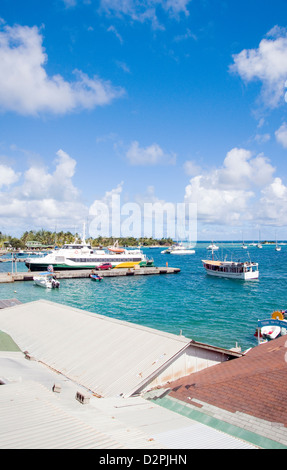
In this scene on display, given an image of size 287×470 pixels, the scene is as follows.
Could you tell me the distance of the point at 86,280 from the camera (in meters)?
65.5

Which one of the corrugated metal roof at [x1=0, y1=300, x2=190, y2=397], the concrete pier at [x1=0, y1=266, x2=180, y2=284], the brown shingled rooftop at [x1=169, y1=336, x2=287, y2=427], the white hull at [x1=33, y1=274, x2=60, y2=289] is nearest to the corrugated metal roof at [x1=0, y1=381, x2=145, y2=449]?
the corrugated metal roof at [x1=0, y1=300, x2=190, y2=397]

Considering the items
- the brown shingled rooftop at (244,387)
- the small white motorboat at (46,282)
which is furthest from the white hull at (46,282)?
the brown shingled rooftop at (244,387)

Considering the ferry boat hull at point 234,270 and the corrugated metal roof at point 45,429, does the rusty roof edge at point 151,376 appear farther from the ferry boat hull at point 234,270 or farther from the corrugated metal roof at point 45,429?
the ferry boat hull at point 234,270

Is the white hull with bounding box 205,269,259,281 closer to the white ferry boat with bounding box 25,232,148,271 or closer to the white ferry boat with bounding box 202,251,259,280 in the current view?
the white ferry boat with bounding box 202,251,259,280

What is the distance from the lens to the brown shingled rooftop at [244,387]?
11.0 meters

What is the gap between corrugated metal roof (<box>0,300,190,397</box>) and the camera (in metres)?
13.0

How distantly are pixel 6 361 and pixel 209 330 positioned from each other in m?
19.2

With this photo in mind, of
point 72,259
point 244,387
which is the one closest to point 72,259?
point 72,259

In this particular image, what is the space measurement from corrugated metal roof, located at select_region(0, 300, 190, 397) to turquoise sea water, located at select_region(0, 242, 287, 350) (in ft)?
35.9

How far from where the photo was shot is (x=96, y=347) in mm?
15586

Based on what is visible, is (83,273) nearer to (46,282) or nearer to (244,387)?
(46,282)

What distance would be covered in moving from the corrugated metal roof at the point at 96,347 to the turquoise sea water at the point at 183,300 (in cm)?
1095

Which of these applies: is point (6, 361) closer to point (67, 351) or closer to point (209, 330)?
point (67, 351)

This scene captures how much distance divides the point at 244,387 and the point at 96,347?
7132 millimetres
